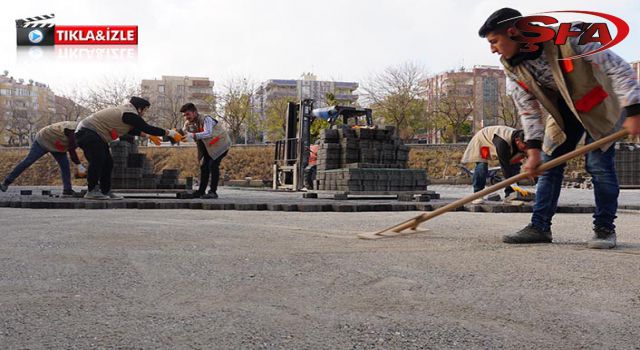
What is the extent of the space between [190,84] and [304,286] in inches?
4100

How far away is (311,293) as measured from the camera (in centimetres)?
231

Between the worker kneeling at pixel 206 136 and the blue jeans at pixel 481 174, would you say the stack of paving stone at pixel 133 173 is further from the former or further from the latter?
the blue jeans at pixel 481 174

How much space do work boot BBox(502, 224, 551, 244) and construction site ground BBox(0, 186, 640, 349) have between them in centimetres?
14

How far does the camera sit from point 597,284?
255 centimetres

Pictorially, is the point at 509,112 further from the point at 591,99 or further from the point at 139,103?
the point at 591,99

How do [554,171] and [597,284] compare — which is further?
[554,171]

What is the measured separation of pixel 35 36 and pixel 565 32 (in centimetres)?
Answer: 3258

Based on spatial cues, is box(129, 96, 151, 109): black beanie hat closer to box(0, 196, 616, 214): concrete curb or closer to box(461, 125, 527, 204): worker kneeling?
box(0, 196, 616, 214): concrete curb

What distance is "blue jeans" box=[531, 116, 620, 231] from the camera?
3.88 metres

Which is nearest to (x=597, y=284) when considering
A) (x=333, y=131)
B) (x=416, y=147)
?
(x=333, y=131)

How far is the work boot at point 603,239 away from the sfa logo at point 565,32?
1.29 metres

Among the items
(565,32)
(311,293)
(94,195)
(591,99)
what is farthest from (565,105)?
(94,195)

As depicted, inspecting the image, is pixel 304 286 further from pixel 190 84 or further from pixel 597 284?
pixel 190 84

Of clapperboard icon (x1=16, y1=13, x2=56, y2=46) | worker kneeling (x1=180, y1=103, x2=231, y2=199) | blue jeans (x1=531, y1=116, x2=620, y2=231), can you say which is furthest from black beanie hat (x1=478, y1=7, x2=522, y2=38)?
clapperboard icon (x1=16, y1=13, x2=56, y2=46)
